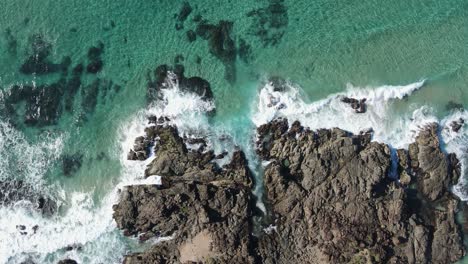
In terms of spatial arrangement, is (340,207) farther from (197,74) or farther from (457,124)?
(197,74)

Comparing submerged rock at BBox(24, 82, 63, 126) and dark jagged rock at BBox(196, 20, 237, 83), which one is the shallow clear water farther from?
submerged rock at BBox(24, 82, 63, 126)

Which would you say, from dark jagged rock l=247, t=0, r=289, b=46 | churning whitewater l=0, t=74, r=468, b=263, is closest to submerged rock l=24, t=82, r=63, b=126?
churning whitewater l=0, t=74, r=468, b=263

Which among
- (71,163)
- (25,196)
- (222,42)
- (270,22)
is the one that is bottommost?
(25,196)

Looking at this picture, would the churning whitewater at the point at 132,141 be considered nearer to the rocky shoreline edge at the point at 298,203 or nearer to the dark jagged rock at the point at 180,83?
the dark jagged rock at the point at 180,83

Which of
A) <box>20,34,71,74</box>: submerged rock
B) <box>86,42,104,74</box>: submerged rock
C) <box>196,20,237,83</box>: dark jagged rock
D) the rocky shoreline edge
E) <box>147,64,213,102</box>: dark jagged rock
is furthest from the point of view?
<box>196,20,237,83</box>: dark jagged rock

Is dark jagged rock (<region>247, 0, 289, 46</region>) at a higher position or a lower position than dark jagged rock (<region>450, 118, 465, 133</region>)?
higher

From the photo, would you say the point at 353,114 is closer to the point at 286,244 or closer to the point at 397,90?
the point at 397,90

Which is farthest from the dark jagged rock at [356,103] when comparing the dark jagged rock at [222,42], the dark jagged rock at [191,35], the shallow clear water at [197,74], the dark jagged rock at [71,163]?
the dark jagged rock at [71,163]

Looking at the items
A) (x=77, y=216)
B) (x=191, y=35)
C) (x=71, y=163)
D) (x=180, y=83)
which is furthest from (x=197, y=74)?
(x=77, y=216)
